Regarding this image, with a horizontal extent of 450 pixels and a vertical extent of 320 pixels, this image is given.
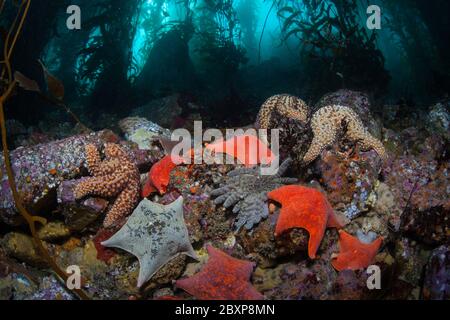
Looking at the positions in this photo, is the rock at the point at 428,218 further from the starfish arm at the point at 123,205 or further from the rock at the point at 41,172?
the rock at the point at 41,172

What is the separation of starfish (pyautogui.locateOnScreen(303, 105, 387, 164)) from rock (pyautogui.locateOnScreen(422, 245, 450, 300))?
5.28 feet

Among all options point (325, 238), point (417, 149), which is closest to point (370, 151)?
point (417, 149)

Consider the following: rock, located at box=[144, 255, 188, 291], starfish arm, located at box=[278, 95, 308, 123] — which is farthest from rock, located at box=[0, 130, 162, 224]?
starfish arm, located at box=[278, 95, 308, 123]

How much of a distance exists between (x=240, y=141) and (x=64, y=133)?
563cm

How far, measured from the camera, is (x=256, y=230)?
160 inches

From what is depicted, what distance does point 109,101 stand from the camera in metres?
10.9

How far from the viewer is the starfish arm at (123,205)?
4.46 metres

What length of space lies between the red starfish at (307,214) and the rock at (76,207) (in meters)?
2.58

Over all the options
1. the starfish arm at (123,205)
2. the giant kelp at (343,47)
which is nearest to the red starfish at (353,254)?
the starfish arm at (123,205)

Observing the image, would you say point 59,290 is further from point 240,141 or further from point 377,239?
point 377,239

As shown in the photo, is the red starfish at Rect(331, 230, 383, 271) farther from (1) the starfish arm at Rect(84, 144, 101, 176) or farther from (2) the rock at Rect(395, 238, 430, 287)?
(1) the starfish arm at Rect(84, 144, 101, 176)

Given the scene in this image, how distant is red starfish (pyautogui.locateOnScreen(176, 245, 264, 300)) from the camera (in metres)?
3.53

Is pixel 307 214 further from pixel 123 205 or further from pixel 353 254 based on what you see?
pixel 123 205

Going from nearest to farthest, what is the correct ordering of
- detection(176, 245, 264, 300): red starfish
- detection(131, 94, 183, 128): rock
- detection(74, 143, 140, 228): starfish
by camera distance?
detection(176, 245, 264, 300): red starfish → detection(74, 143, 140, 228): starfish → detection(131, 94, 183, 128): rock
